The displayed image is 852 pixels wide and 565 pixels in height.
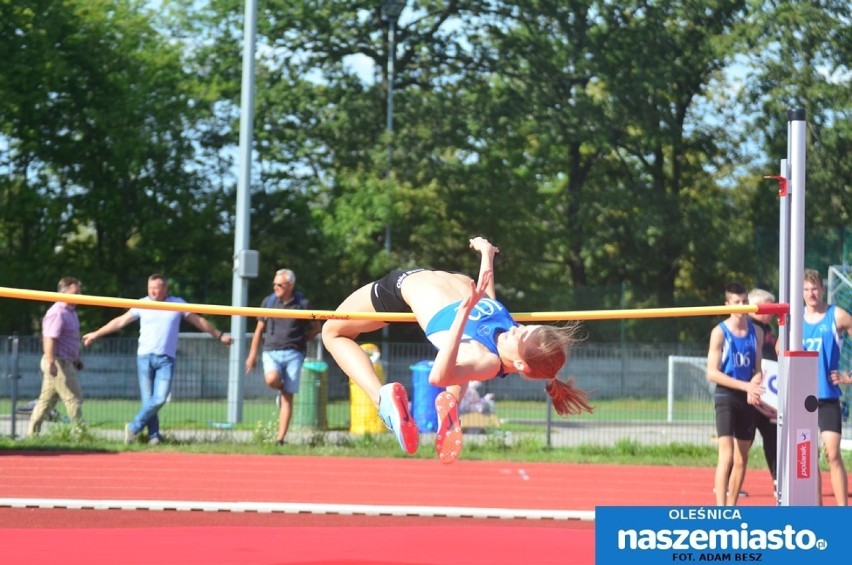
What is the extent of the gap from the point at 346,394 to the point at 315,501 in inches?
195

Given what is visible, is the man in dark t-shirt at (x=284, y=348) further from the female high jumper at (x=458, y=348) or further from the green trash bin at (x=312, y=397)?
the female high jumper at (x=458, y=348)

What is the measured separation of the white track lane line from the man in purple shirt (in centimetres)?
326

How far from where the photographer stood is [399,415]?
625 cm

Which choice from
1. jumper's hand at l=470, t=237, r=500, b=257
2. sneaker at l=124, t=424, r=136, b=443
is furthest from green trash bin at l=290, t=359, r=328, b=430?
jumper's hand at l=470, t=237, r=500, b=257

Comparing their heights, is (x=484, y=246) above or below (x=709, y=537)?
above

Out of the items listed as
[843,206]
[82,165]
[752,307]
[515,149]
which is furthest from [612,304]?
[752,307]

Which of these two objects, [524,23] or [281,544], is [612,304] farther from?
[281,544]

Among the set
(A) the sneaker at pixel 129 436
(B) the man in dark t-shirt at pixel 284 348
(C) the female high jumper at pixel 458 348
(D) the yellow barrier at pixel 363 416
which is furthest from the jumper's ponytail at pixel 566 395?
(D) the yellow barrier at pixel 363 416

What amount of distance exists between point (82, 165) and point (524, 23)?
356 inches

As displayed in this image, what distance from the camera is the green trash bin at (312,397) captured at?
43.9 ft

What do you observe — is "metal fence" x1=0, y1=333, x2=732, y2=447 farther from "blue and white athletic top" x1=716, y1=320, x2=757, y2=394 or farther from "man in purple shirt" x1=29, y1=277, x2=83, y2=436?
"blue and white athletic top" x1=716, y1=320, x2=757, y2=394

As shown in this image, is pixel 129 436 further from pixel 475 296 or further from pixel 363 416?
pixel 475 296

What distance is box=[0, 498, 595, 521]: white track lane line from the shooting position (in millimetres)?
8477

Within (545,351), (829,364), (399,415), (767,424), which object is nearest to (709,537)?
(545,351)
